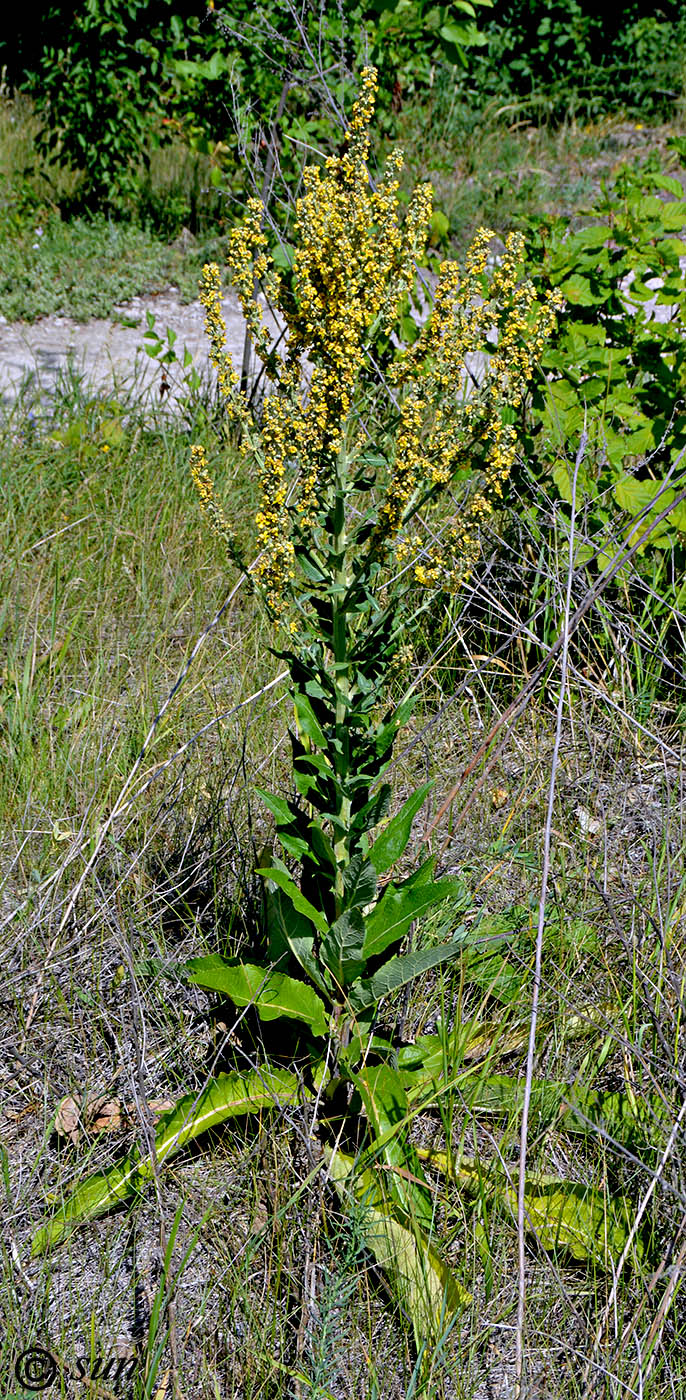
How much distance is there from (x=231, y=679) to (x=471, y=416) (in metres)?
1.40

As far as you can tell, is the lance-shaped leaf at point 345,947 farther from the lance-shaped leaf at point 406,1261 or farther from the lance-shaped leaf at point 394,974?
the lance-shaped leaf at point 406,1261

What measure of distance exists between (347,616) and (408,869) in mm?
842

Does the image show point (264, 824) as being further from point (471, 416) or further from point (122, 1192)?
point (471, 416)


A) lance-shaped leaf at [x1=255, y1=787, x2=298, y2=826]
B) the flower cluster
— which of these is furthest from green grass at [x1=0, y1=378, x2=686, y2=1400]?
the flower cluster

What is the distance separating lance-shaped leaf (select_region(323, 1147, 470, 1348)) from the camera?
5.40 ft

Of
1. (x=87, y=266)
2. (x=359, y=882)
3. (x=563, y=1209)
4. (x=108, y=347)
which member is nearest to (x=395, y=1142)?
(x=563, y=1209)

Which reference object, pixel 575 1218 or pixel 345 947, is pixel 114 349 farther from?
pixel 575 1218

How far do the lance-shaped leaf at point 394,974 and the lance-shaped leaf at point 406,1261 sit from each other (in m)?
0.26

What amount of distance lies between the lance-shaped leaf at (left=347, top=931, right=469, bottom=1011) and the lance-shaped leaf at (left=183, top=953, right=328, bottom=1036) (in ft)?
0.23

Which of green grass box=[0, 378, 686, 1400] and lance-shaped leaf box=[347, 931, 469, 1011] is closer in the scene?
green grass box=[0, 378, 686, 1400]

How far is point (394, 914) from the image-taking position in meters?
1.88

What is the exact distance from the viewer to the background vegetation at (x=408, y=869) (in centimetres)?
168

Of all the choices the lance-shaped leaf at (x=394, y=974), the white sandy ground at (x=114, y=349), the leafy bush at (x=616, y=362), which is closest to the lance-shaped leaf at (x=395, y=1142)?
the lance-shaped leaf at (x=394, y=974)

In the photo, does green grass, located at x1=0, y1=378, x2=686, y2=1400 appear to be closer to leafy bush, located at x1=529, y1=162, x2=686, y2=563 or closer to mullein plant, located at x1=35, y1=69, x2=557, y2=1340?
mullein plant, located at x1=35, y1=69, x2=557, y2=1340
